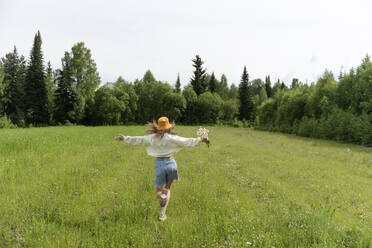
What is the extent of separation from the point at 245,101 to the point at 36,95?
210 ft

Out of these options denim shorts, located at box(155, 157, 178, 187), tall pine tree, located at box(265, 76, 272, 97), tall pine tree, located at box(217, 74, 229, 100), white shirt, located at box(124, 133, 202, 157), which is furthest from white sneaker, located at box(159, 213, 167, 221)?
tall pine tree, located at box(265, 76, 272, 97)

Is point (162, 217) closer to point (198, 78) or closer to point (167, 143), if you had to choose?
point (167, 143)

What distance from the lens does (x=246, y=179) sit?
8711mm

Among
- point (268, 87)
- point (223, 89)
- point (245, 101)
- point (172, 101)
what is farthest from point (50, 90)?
point (268, 87)

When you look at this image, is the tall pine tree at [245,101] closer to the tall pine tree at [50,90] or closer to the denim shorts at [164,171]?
the tall pine tree at [50,90]

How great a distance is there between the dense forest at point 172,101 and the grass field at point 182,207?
74.1 feet

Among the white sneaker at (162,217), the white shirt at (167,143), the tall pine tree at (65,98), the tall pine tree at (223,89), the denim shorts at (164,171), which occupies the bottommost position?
the white sneaker at (162,217)

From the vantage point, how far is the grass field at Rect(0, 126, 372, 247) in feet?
13.6

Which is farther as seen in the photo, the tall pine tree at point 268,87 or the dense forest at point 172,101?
the tall pine tree at point 268,87

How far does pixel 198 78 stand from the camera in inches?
3159

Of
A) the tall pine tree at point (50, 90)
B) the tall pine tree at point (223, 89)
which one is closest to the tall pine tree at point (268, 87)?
the tall pine tree at point (223, 89)

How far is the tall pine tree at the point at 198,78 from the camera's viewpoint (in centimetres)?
7956

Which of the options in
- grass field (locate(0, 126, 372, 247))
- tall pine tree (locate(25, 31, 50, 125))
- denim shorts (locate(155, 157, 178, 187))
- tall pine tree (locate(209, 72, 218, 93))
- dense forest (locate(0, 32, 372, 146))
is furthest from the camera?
tall pine tree (locate(209, 72, 218, 93))

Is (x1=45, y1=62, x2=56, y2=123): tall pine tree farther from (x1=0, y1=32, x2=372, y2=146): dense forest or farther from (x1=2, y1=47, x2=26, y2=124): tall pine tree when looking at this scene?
(x1=2, y1=47, x2=26, y2=124): tall pine tree
